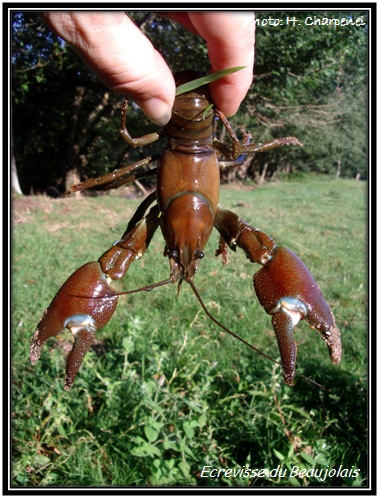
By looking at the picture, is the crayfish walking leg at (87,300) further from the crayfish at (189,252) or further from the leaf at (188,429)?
the leaf at (188,429)

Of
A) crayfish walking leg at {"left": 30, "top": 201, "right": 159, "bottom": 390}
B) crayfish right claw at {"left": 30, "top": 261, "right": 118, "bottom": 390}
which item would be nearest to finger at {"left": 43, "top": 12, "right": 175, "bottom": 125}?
crayfish walking leg at {"left": 30, "top": 201, "right": 159, "bottom": 390}

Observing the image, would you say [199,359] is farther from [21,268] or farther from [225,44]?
[21,268]

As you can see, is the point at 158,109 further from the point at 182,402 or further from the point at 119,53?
the point at 182,402

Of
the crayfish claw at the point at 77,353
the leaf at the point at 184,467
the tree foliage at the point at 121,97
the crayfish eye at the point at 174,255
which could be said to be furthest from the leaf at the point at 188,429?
the tree foliage at the point at 121,97

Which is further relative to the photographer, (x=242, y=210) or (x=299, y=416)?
(x=242, y=210)

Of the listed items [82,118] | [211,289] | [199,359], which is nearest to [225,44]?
[199,359]

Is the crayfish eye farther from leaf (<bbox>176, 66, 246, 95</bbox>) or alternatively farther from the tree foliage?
the tree foliage
